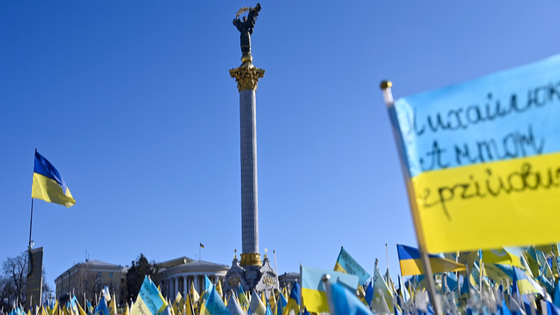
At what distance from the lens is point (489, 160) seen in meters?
3.57

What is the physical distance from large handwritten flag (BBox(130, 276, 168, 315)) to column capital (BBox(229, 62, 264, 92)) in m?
30.9

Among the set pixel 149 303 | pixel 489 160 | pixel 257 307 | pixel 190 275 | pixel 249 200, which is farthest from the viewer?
pixel 190 275

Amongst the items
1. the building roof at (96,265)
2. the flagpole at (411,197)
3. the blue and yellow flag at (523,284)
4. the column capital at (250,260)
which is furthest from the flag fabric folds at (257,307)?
the building roof at (96,265)

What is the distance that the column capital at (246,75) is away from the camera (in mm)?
40938

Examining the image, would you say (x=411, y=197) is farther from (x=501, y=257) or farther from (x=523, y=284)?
(x=501, y=257)

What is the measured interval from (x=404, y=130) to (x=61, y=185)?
1458cm

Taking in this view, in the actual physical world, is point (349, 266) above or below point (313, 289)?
above

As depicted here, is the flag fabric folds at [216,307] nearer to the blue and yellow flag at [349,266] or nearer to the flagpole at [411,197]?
the blue and yellow flag at [349,266]

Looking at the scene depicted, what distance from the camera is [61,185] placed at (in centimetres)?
1627

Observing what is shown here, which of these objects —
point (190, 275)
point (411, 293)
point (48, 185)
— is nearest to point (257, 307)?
point (411, 293)

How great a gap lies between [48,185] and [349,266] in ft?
31.3

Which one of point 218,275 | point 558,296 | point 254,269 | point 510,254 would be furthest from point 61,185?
point 218,275

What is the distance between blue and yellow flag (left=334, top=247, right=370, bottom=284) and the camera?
38.5ft

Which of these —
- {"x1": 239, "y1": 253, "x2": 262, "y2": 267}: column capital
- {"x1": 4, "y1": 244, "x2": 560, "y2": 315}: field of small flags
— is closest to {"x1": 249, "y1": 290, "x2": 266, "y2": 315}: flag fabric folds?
{"x1": 4, "y1": 244, "x2": 560, "y2": 315}: field of small flags
